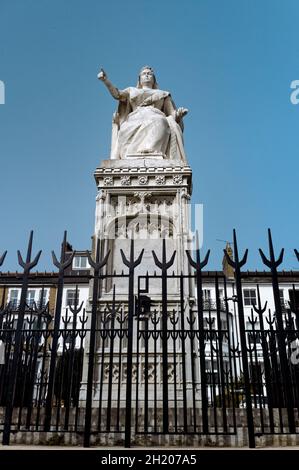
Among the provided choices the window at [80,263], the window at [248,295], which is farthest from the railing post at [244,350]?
the window at [80,263]

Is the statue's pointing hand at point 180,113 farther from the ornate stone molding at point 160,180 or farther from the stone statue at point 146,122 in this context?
the ornate stone molding at point 160,180

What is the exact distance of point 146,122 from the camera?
11.3 meters

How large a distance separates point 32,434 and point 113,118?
32.5 feet

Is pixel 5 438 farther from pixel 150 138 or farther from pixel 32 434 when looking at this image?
pixel 150 138

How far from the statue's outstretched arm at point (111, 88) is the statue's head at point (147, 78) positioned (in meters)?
0.96

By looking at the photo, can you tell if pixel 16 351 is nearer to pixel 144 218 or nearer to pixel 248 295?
pixel 144 218

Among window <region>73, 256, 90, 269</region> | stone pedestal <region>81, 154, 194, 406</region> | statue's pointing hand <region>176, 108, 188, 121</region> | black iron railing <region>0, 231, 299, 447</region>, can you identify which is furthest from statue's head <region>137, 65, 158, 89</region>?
window <region>73, 256, 90, 269</region>

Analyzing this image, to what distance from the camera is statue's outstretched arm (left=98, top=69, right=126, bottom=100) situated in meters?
11.6

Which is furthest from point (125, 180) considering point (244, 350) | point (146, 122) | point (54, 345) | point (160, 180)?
point (244, 350)

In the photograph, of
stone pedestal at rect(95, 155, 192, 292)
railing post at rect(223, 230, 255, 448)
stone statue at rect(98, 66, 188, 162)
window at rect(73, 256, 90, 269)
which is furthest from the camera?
window at rect(73, 256, 90, 269)

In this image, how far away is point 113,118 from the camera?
12578 millimetres

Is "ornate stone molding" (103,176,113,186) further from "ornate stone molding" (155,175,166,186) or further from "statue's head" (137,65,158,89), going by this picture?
"statue's head" (137,65,158,89)

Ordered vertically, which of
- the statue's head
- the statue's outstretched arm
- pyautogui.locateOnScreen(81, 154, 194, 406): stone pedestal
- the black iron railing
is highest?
the statue's head

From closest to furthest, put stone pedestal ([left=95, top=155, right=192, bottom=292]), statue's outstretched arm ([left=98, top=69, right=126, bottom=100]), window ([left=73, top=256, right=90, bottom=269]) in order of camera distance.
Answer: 1. stone pedestal ([left=95, top=155, right=192, bottom=292])
2. statue's outstretched arm ([left=98, top=69, right=126, bottom=100])
3. window ([left=73, top=256, right=90, bottom=269])
